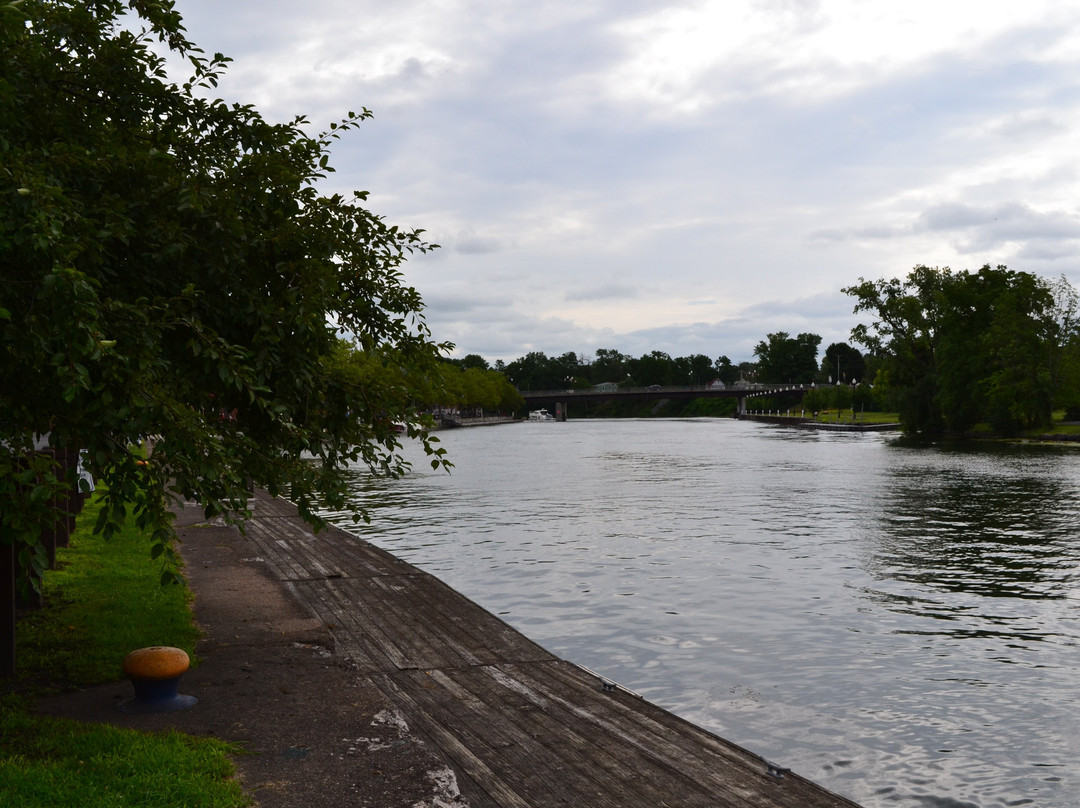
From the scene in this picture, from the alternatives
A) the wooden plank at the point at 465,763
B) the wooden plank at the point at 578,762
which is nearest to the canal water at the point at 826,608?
the wooden plank at the point at 578,762

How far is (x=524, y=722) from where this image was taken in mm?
10164

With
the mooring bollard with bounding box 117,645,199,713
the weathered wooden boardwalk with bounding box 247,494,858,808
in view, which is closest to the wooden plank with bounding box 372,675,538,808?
the weathered wooden boardwalk with bounding box 247,494,858,808

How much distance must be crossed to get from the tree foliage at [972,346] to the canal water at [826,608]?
44.6 m

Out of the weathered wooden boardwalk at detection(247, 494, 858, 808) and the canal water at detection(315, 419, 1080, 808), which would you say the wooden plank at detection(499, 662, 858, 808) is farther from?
the canal water at detection(315, 419, 1080, 808)

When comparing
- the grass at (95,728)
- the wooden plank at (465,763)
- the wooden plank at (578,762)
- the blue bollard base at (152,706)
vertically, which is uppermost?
the grass at (95,728)

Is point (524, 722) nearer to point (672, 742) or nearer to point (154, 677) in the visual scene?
point (672, 742)

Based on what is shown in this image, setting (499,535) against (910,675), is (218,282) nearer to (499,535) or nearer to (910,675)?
(910,675)

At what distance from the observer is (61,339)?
6641 millimetres

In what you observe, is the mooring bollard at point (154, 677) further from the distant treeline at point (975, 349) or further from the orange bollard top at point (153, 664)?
the distant treeline at point (975, 349)

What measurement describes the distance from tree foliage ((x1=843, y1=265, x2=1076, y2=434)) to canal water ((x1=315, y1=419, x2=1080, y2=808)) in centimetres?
4461

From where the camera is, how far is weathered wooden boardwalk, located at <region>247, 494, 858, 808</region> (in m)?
8.37

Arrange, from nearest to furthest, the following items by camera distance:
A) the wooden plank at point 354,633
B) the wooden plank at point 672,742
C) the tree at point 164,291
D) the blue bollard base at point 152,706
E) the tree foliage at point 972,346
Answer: the tree at point 164,291 < the wooden plank at point 672,742 < the blue bollard base at point 152,706 < the wooden plank at point 354,633 < the tree foliage at point 972,346

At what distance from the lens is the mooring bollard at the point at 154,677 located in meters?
9.66

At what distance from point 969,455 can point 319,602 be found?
191ft
